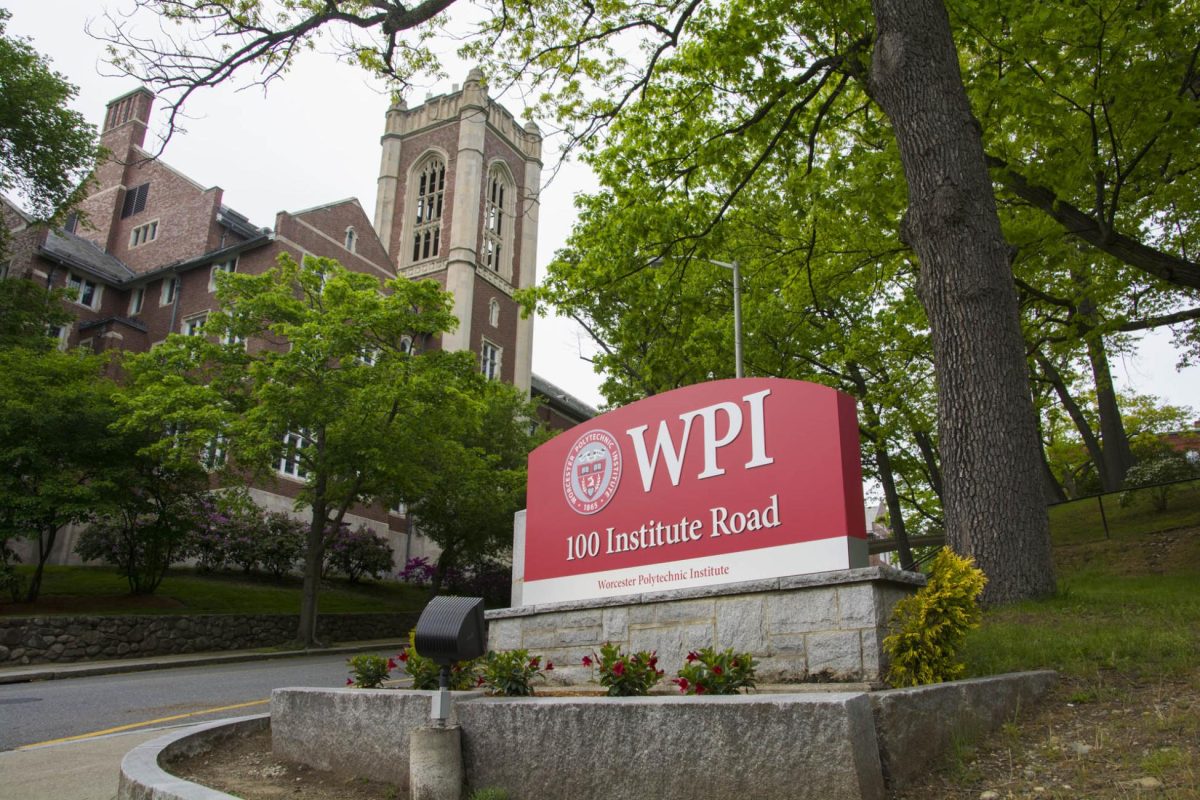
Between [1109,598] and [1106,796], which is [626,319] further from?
[1106,796]

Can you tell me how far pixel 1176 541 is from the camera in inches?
643

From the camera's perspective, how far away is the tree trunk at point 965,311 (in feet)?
24.8

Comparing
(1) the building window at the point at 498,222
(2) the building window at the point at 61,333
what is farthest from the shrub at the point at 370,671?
(1) the building window at the point at 498,222

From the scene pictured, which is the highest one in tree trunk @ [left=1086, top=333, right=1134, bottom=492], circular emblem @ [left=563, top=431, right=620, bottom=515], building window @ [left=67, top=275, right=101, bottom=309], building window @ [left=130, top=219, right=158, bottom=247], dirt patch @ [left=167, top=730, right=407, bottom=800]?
building window @ [left=130, top=219, right=158, bottom=247]

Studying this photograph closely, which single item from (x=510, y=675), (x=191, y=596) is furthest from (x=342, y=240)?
(x=510, y=675)

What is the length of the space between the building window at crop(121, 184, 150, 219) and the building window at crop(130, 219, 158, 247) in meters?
1.13

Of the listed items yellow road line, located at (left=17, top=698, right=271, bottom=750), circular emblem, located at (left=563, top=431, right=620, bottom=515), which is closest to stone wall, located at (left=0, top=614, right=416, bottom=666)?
yellow road line, located at (left=17, top=698, right=271, bottom=750)

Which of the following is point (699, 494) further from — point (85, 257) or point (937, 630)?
point (85, 257)

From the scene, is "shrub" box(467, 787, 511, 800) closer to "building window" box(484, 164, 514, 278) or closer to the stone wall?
the stone wall

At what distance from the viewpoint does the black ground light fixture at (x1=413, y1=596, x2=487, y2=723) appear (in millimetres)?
4836

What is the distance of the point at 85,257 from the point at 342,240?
1188cm

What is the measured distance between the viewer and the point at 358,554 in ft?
102

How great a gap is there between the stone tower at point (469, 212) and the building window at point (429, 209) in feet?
0.21

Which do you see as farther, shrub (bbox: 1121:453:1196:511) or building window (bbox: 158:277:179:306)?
building window (bbox: 158:277:179:306)
